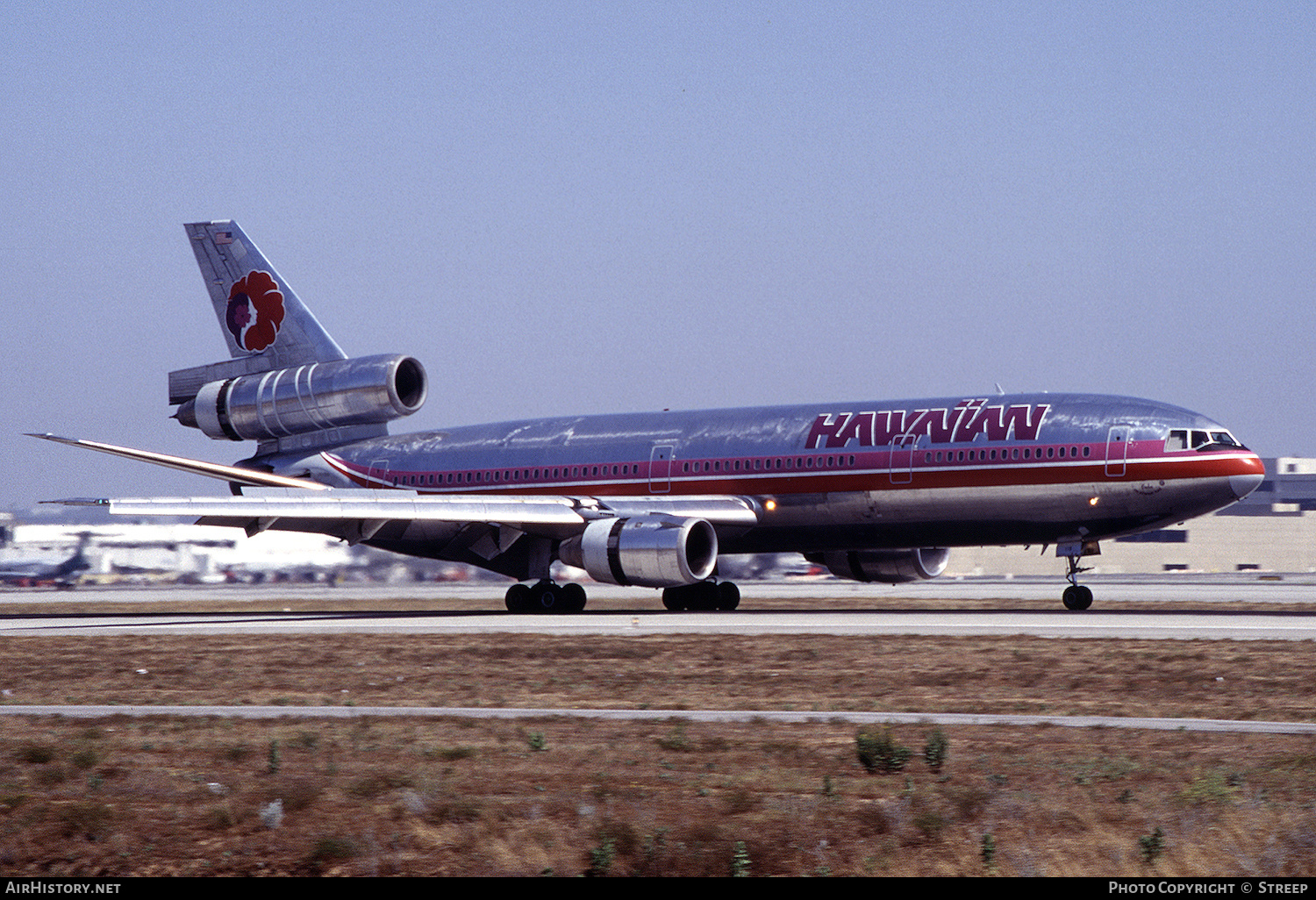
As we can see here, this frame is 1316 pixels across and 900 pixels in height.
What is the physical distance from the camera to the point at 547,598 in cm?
3884

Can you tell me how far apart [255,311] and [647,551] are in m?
17.5

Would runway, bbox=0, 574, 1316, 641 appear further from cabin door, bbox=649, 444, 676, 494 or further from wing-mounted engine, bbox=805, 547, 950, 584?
cabin door, bbox=649, 444, 676, 494

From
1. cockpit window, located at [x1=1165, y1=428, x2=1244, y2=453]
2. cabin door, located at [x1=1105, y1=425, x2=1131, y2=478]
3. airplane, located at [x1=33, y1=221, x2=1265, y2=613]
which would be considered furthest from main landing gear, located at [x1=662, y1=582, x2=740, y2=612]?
cockpit window, located at [x1=1165, y1=428, x2=1244, y2=453]

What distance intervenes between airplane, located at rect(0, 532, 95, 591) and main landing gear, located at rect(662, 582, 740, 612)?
46065mm

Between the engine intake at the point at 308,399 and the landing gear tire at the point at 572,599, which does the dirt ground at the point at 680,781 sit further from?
the engine intake at the point at 308,399

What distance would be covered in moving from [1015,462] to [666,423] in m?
10.5

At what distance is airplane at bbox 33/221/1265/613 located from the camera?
1329 inches

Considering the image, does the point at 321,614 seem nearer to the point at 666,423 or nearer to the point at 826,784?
the point at 666,423

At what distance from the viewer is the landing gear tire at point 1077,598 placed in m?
34.9

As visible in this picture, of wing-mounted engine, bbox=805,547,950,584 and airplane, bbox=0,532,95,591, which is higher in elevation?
wing-mounted engine, bbox=805,547,950,584

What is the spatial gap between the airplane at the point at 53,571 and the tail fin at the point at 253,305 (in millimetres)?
34209

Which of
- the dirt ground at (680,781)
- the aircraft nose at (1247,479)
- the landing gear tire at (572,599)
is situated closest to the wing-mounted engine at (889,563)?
the landing gear tire at (572,599)

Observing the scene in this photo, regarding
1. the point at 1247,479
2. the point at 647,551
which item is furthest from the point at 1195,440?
the point at 647,551
